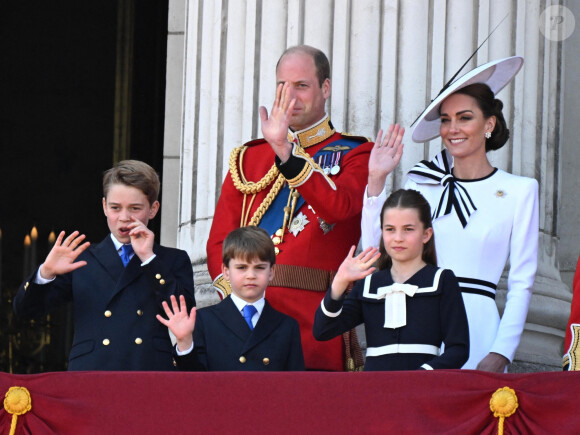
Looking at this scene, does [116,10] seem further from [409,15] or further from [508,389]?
[508,389]

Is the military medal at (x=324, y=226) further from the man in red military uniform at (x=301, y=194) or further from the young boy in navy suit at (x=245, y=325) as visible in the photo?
the young boy in navy suit at (x=245, y=325)

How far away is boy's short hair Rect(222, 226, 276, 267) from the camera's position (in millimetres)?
4609

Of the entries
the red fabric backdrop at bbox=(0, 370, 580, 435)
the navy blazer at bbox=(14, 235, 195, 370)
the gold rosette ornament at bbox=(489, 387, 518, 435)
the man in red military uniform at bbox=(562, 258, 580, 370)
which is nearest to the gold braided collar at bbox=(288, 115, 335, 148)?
the navy blazer at bbox=(14, 235, 195, 370)

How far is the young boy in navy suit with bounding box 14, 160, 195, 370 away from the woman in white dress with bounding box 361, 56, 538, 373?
0.74m

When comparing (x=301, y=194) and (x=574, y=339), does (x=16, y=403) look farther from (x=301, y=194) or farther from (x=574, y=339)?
(x=574, y=339)

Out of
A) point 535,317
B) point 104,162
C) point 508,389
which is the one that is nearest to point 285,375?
point 508,389

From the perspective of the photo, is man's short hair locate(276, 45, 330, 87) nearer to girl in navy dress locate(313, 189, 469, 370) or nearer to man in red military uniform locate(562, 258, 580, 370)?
girl in navy dress locate(313, 189, 469, 370)

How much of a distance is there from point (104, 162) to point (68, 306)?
1.33 m

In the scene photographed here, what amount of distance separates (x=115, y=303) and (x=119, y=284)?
0.21 ft

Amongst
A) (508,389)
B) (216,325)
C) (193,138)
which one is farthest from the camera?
(193,138)

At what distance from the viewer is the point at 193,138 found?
6219 mm

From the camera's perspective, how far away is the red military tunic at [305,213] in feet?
15.8

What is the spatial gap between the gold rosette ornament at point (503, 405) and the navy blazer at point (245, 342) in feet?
2.93

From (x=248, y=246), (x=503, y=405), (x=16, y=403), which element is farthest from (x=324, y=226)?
(x=16, y=403)
